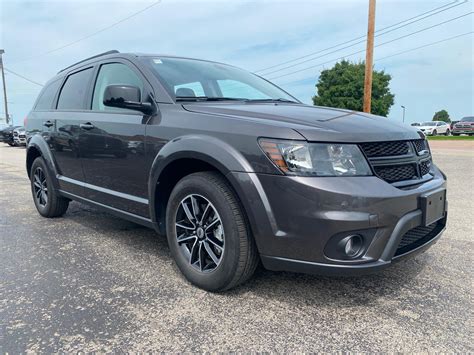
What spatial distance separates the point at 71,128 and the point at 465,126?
33781 mm

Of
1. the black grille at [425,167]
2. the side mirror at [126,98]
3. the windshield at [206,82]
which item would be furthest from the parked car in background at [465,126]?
the side mirror at [126,98]

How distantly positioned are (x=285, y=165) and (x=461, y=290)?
1589 millimetres

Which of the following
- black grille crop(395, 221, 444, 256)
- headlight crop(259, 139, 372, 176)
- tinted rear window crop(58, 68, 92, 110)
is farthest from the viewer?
tinted rear window crop(58, 68, 92, 110)

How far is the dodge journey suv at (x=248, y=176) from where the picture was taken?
2152mm

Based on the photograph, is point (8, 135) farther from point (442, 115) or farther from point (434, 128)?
point (442, 115)

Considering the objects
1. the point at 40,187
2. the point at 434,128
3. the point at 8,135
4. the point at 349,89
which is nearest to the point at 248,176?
the point at 40,187

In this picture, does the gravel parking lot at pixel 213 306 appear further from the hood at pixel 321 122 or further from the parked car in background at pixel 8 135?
the parked car in background at pixel 8 135

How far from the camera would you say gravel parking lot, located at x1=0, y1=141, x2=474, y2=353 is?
6.77 ft

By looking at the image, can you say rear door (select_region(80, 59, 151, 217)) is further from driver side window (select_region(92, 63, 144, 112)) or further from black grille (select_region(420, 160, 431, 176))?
black grille (select_region(420, 160, 431, 176))

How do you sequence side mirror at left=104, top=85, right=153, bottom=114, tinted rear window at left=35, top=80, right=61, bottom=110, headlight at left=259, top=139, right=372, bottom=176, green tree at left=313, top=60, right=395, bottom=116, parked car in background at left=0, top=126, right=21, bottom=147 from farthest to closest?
green tree at left=313, top=60, right=395, bottom=116 → parked car in background at left=0, top=126, right=21, bottom=147 → tinted rear window at left=35, top=80, right=61, bottom=110 → side mirror at left=104, top=85, right=153, bottom=114 → headlight at left=259, top=139, right=372, bottom=176

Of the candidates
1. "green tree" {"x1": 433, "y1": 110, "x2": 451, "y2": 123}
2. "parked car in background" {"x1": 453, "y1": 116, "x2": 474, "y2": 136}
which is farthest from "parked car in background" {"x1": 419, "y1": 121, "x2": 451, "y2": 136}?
"green tree" {"x1": 433, "y1": 110, "x2": 451, "y2": 123}

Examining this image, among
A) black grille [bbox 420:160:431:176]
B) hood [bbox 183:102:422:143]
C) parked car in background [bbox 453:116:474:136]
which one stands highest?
hood [bbox 183:102:422:143]

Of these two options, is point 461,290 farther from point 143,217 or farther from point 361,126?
point 143,217

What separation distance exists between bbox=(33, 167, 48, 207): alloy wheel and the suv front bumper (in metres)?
3.45
